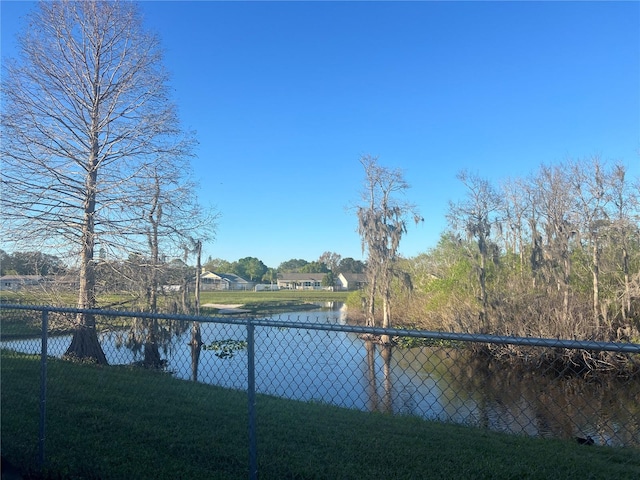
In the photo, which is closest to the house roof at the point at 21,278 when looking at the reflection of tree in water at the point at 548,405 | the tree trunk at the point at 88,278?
the tree trunk at the point at 88,278

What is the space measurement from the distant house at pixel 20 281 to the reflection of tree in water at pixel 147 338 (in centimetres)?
264

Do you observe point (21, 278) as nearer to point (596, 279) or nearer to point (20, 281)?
point (20, 281)

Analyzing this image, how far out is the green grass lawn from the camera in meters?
4.48

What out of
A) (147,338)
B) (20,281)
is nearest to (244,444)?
(147,338)

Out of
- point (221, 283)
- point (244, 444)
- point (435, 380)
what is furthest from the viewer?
point (221, 283)

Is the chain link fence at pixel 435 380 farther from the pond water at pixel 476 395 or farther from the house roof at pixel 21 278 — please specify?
the house roof at pixel 21 278

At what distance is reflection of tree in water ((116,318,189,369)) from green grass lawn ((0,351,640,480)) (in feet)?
19.5

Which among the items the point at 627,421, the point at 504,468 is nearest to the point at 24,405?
the point at 504,468

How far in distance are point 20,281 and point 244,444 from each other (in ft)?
37.8

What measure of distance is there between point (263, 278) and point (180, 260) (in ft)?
303

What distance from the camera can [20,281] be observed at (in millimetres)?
13891

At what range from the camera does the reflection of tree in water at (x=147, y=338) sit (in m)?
13.8

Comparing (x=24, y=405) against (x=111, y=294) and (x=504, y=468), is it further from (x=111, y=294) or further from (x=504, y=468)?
(x=111, y=294)

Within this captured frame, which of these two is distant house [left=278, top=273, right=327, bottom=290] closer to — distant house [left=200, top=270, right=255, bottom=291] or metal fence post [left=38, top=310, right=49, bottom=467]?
distant house [left=200, top=270, right=255, bottom=291]
